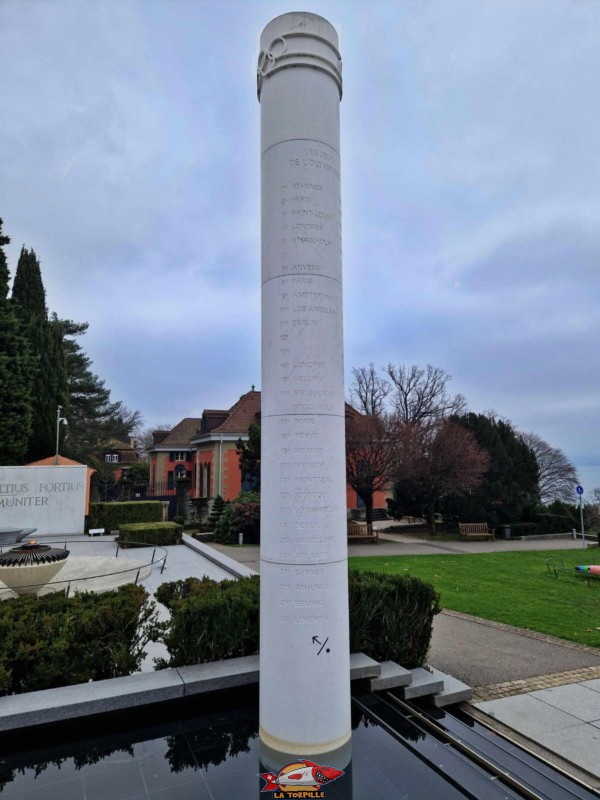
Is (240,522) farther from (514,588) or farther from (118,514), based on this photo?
(514,588)

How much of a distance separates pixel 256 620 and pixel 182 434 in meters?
38.4

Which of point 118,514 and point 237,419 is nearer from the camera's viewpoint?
point 118,514

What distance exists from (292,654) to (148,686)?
1.77m

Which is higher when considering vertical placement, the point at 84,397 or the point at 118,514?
the point at 84,397

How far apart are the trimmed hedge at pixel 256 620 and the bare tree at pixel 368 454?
734 inches

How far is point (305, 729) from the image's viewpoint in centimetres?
429

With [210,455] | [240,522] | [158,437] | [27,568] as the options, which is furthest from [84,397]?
[27,568]

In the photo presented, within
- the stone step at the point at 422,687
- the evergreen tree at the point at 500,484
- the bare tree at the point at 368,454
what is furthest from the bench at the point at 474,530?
the stone step at the point at 422,687

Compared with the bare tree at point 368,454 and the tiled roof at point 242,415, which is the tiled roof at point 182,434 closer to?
the tiled roof at point 242,415

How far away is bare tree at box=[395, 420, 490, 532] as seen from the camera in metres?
26.4

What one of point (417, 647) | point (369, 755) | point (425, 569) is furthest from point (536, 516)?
point (369, 755)

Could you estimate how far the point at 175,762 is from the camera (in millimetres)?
4348

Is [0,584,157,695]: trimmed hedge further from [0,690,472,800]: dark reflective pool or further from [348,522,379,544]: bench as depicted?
[348,522,379,544]: bench

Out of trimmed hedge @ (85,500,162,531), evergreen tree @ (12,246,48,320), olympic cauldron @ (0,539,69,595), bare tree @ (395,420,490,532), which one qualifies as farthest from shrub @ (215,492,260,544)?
evergreen tree @ (12,246,48,320)
